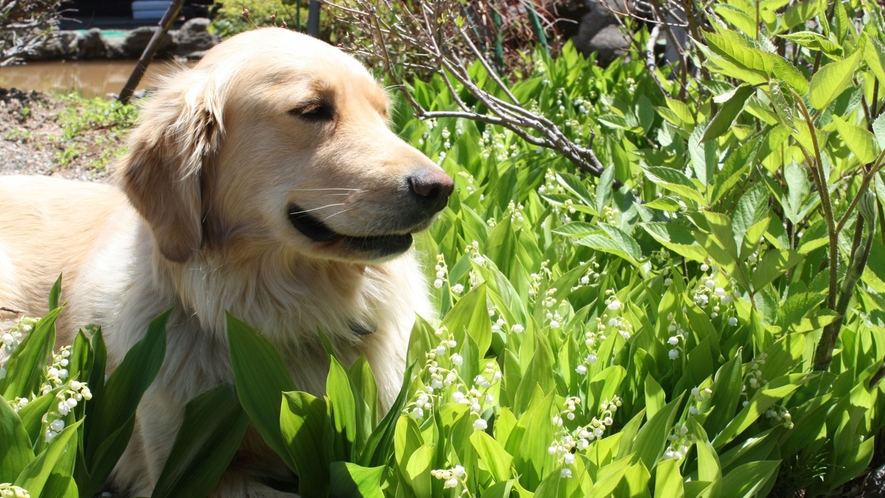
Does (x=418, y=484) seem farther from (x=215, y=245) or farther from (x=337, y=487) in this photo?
(x=215, y=245)

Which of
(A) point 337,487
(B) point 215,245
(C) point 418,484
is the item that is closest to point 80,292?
(B) point 215,245

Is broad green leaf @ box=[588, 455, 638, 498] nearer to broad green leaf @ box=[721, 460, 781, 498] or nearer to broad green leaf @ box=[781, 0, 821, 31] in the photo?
broad green leaf @ box=[721, 460, 781, 498]

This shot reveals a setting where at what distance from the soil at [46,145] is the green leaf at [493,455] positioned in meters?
4.72

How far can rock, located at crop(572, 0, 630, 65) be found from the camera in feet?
27.0

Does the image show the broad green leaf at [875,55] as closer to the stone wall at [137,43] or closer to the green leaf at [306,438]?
the green leaf at [306,438]

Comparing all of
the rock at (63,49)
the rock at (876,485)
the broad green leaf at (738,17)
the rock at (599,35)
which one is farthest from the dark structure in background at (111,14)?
the rock at (876,485)

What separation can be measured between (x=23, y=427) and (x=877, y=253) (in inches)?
92.7

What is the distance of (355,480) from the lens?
6.44 feet

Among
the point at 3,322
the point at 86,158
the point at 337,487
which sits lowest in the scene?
the point at 86,158

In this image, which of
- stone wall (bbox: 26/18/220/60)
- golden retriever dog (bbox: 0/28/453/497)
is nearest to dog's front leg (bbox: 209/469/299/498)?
golden retriever dog (bbox: 0/28/453/497)

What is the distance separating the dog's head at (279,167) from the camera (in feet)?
7.88

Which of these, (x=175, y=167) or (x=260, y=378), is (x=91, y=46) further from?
(x=260, y=378)

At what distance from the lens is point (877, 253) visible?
2266 mm

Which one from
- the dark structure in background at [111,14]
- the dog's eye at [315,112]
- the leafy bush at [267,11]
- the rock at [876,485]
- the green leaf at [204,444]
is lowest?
the dark structure in background at [111,14]
